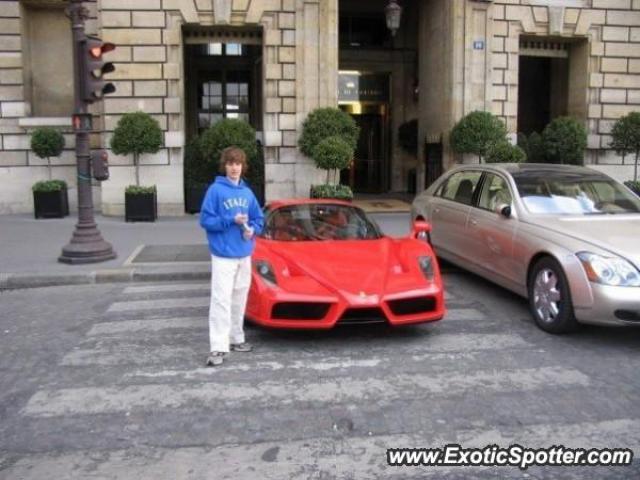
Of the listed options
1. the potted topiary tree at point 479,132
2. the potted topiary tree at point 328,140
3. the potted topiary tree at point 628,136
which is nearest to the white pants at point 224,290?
the potted topiary tree at point 328,140

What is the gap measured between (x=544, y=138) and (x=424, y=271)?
11.7m

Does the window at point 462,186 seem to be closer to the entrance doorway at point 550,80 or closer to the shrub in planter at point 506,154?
the shrub in planter at point 506,154

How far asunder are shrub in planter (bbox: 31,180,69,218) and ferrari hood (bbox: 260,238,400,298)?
32.7ft

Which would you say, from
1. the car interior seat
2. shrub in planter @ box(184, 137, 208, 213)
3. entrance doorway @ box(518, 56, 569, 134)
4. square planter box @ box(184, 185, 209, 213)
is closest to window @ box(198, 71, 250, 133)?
shrub in planter @ box(184, 137, 208, 213)

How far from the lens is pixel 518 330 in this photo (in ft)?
22.2

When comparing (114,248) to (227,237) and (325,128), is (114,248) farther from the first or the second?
(227,237)

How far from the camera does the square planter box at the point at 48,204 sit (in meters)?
15.2

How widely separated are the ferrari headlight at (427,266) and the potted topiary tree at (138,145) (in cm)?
940

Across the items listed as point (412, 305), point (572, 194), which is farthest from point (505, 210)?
point (412, 305)

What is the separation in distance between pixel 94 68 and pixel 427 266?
6.23 m

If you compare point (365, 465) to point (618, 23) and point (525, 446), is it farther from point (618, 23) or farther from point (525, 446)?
point (618, 23)

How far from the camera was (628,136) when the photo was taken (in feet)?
54.7

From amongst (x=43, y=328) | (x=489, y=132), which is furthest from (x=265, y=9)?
(x=43, y=328)

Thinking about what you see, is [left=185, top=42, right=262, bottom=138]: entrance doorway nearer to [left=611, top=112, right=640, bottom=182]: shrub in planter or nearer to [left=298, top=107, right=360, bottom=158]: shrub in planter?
[left=298, top=107, right=360, bottom=158]: shrub in planter
